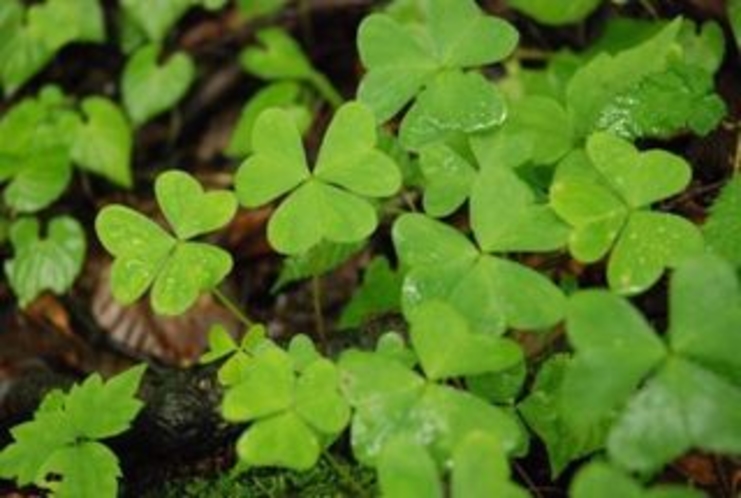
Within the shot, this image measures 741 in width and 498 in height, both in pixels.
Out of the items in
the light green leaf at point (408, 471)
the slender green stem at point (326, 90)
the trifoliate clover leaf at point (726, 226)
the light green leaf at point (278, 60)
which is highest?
the light green leaf at point (408, 471)

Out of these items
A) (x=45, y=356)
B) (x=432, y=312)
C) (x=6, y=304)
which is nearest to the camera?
(x=432, y=312)

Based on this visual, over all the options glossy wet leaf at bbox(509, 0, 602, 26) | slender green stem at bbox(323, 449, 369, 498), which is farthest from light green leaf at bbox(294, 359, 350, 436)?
glossy wet leaf at bbox(509, 0, 602, 26)

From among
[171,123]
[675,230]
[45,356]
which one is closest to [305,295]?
[45,356]

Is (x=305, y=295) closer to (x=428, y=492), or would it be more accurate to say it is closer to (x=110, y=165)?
(x=110, y=165)

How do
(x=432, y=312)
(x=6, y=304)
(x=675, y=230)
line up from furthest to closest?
(x=6, y=304) < (x=675, y=230) < (x=432, y=312)

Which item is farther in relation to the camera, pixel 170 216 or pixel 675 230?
pixel 170 216

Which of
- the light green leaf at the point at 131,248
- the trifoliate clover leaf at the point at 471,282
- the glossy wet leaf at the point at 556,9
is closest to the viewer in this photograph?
the trifoliate clover leaf at the point at 471,282

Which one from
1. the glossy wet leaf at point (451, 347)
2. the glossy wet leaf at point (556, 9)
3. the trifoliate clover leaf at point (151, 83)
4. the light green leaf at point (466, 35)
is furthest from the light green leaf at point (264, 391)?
the trifoliate clover leaf at point (151, 83)

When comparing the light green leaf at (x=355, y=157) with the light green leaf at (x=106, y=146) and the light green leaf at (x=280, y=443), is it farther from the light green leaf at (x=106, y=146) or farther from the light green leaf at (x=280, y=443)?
the light green leaf at (x=106, y=146)
